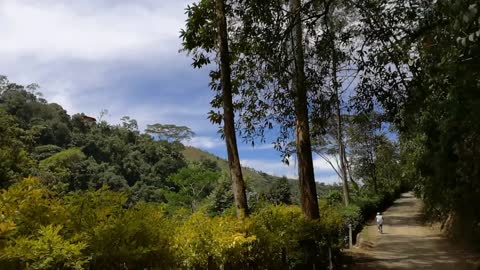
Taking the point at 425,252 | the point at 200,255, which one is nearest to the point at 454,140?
the point at 200,255

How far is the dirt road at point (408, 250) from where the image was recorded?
52.5 ft

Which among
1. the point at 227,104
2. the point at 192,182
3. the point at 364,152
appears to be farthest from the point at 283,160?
the point at 192,182

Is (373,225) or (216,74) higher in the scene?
(216,74)

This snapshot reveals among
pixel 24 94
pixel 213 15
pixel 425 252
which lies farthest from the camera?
pixel 24 94

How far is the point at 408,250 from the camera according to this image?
2055 cm

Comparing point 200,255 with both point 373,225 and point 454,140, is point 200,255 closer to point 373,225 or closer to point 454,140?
point 454,140

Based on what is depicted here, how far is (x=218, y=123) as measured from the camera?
10984 millimetres

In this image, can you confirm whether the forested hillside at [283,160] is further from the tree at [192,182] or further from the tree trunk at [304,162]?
the tree at [192,182]

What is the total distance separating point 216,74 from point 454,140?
591 centimetres

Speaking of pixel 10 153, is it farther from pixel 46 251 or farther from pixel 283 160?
pixel 46 251

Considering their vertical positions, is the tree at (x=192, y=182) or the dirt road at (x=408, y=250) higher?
the tree at (x=192, y=182)

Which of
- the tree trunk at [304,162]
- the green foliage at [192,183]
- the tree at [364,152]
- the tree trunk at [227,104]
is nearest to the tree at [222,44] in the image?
the tree trunk at [227,104]

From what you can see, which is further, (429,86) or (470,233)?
(470,233)

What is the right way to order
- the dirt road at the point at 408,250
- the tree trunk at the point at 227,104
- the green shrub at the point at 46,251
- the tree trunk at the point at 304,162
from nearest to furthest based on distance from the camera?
1. the green shrub at the point at 46,251
2. the tree trunk at the point at 227,104
3. the tree trunk at the point at 304,162
4. the dirt road at the point at 408,250
